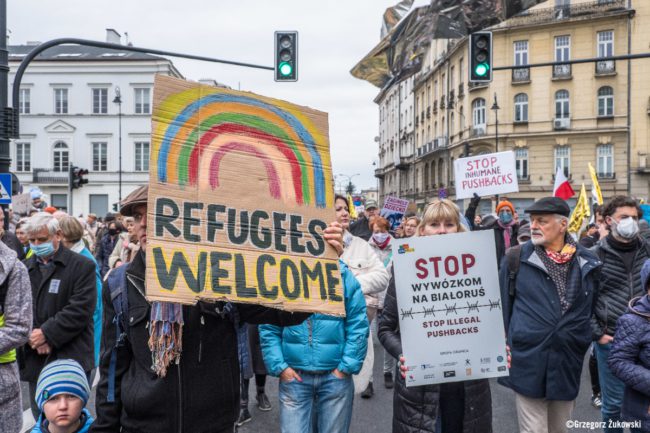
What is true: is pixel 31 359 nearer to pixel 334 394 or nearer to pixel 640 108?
pixel 334 394

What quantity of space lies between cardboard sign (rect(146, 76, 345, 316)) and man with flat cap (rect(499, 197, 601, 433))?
192 cm

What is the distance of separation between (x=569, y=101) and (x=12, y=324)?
4556 cm

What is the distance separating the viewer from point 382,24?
7.29 meters

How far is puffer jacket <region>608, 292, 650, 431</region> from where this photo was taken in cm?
373

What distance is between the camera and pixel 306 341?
3.98 meters

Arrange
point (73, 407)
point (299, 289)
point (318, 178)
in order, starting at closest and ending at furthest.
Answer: point (299, 289)
point (318, 178)
point (73, 407)

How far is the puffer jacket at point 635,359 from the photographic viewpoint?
3729 millimetres

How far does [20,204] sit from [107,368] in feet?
38.1

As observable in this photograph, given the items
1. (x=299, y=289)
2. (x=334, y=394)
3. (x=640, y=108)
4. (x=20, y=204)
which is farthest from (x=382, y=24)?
(x=640, y=108)

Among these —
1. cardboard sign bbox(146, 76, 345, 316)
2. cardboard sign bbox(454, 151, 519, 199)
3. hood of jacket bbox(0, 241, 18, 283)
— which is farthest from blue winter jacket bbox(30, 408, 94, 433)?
cardboard sign bbox(454, 151, 519, 199)

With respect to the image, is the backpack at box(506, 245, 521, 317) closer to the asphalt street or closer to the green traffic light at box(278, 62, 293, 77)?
the asphalt street

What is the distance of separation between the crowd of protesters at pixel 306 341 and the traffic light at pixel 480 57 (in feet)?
18.6

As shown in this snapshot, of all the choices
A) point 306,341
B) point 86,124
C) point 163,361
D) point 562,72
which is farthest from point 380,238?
point 86,124

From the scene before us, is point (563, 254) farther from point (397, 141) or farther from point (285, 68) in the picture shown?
point (397, 141)
